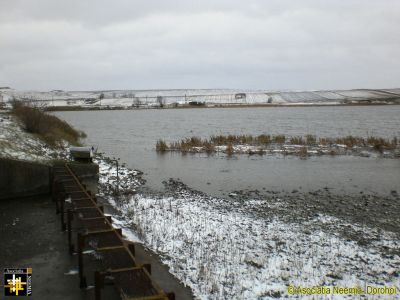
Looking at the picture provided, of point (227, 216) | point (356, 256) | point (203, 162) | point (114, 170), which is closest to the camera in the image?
point (356, 256)

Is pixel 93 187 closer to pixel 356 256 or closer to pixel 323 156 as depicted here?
pixel 356 256

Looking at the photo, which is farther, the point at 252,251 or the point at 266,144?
the point at 266,144

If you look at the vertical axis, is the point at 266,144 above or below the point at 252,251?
above

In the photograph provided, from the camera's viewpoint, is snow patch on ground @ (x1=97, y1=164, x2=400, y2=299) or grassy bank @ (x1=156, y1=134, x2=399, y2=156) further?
grassy bank @ (x1=156, y1=134, x2=399, y2=156)

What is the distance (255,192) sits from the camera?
18.0 metres

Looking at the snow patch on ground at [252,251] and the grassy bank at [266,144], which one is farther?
the grassy bank at [266,144]

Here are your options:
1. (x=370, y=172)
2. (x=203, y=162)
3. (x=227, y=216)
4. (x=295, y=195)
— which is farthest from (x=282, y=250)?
(x=203, y=162)

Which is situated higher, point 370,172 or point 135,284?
point 135,284

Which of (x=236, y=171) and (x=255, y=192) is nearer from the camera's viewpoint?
(x=255, y=192)

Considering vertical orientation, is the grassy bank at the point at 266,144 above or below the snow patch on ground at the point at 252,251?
above

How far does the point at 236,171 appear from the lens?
77.9 ft

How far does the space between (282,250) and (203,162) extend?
17.5 metres

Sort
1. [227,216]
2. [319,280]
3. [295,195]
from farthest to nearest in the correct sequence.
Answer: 1. [295,195]
2. [227,216]
3. [319,280]

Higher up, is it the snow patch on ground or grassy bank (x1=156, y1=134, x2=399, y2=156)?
grassy bank (x1=156, y1=134, x2=399, y2=156)
